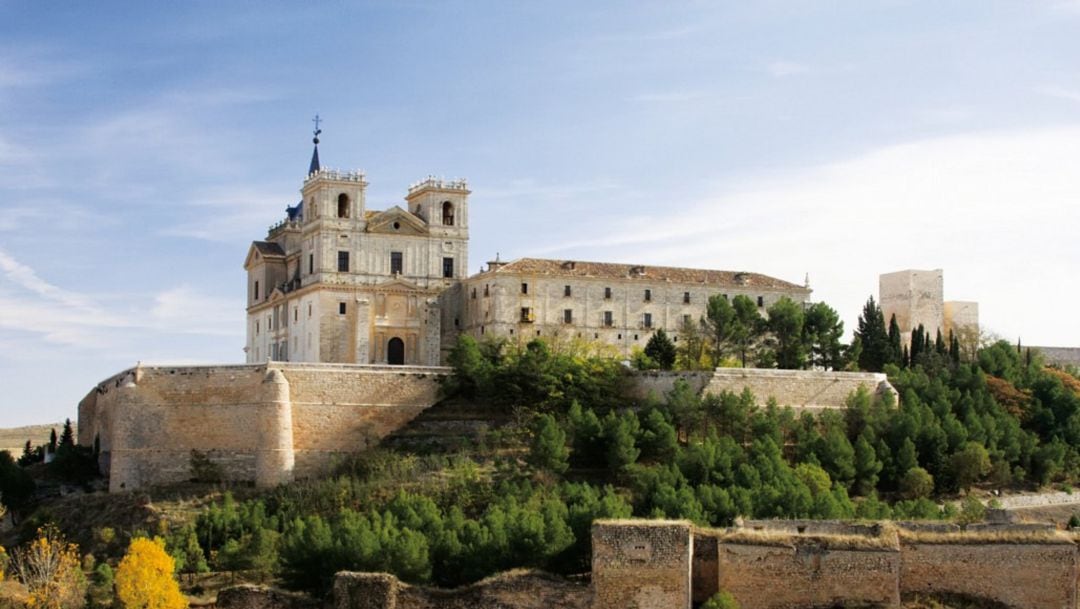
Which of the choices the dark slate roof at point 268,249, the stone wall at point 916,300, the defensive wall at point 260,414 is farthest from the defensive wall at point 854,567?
the stone wall at point 916,300

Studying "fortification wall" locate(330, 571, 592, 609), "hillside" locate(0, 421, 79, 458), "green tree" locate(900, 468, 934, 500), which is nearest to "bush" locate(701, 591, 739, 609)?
"fortification wall" locate(330, 571, 592, 609)

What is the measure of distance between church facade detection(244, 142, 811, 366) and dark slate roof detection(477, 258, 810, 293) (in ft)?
0.16

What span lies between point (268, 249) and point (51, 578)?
25.8 meters

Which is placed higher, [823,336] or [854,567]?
[823,336]

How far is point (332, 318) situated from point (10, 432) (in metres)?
41.8

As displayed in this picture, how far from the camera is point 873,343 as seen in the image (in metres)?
55.2

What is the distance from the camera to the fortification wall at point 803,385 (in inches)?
1918

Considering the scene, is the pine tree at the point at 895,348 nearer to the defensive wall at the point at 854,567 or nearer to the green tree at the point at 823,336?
the green tree at the point at 823,336

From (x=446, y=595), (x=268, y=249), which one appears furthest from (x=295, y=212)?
(x=446, y=595)

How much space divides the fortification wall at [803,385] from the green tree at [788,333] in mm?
3130

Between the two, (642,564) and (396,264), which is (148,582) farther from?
(396,264)

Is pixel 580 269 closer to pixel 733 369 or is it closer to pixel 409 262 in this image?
pixel 409 262

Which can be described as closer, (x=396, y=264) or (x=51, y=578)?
(x=51, y=578)

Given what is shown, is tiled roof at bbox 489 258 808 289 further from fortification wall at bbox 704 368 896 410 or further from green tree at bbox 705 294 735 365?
fortification wall at bbox 704 368 896 410
